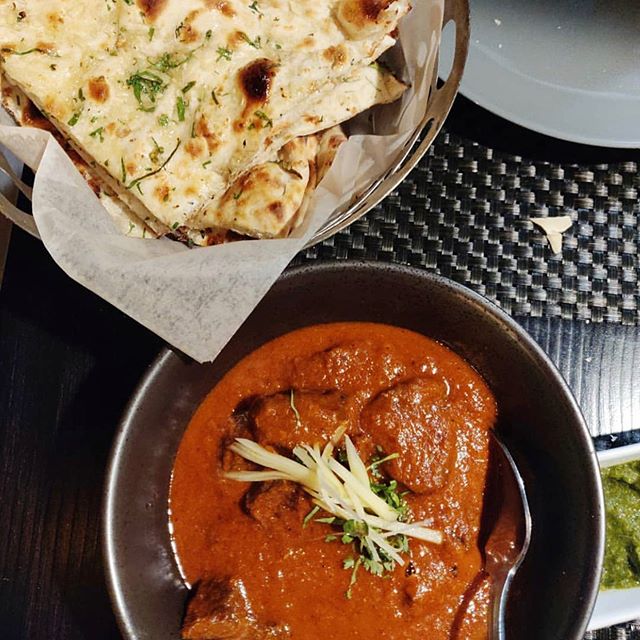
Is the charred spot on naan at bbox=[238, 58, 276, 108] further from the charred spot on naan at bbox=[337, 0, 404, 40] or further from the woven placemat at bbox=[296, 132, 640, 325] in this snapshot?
the woven placemat at bbox=[296, 132, 640, 325]

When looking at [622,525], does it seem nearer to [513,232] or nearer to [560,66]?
[513,232]

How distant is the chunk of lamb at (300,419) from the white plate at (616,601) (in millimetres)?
644

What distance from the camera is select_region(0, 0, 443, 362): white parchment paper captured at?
165 centimetres

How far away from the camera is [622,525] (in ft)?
6.43

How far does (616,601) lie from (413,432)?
0.63 m

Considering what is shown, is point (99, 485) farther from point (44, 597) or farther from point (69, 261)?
point (69, 261)

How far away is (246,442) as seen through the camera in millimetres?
1854

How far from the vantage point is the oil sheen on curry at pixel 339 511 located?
1.81 metres

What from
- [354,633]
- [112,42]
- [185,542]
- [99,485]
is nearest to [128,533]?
[185,542]

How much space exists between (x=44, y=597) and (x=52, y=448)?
37cm

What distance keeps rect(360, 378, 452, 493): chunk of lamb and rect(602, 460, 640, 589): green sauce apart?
44 cm

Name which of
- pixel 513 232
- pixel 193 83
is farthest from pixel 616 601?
pixel 193 83

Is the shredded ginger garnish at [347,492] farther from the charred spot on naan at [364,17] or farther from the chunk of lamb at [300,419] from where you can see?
the charred spot on naan at [364,17]

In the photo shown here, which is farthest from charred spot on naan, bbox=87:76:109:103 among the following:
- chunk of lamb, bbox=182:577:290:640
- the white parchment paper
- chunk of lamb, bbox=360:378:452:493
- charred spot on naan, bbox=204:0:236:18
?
chunk of lamb, bbox=182:577:290:640
